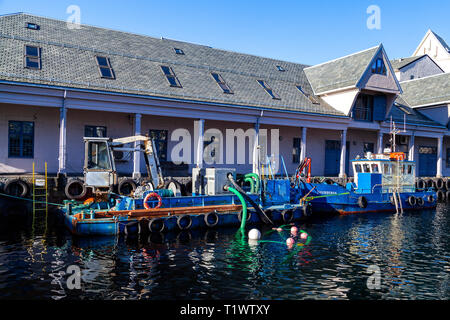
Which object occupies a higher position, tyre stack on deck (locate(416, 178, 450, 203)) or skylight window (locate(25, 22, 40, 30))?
skylight window (locate(25, 22, 40, 30))

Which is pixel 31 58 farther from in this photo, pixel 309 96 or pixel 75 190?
pixel 309 96

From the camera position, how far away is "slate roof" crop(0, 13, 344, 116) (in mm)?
21234

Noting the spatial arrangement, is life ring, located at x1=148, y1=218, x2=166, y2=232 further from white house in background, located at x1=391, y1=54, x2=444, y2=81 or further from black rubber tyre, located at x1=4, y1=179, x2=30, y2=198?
white house in background, located at x1=391, y1=54, x2=444, y2=81

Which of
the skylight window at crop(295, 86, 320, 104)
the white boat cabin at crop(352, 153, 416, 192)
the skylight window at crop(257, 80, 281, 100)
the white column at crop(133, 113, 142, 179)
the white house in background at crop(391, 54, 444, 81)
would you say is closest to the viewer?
the white column at crop(133, 113, 142, 179)

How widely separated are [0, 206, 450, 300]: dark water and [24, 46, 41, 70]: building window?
27.4ft

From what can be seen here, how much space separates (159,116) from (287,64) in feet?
49.7

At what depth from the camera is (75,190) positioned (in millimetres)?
19188

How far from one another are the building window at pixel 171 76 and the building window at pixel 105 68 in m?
3.42

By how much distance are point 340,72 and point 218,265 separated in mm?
24545

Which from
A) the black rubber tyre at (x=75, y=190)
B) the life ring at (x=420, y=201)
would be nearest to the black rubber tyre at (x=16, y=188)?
the black rubber tyre at (x=75, y=190)

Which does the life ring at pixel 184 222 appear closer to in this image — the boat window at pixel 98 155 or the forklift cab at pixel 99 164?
the forklift cab at pixel 99 164

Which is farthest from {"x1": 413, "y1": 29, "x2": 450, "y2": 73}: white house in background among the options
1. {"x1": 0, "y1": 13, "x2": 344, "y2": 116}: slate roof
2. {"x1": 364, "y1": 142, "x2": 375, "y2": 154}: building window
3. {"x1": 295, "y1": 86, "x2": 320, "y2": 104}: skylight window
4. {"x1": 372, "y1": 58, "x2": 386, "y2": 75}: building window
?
{"x1": 295, "y1": 86, "x2": 320, "y2": 104}: skylight window

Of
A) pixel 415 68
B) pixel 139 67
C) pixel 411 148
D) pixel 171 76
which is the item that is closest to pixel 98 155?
pixel 139 67
